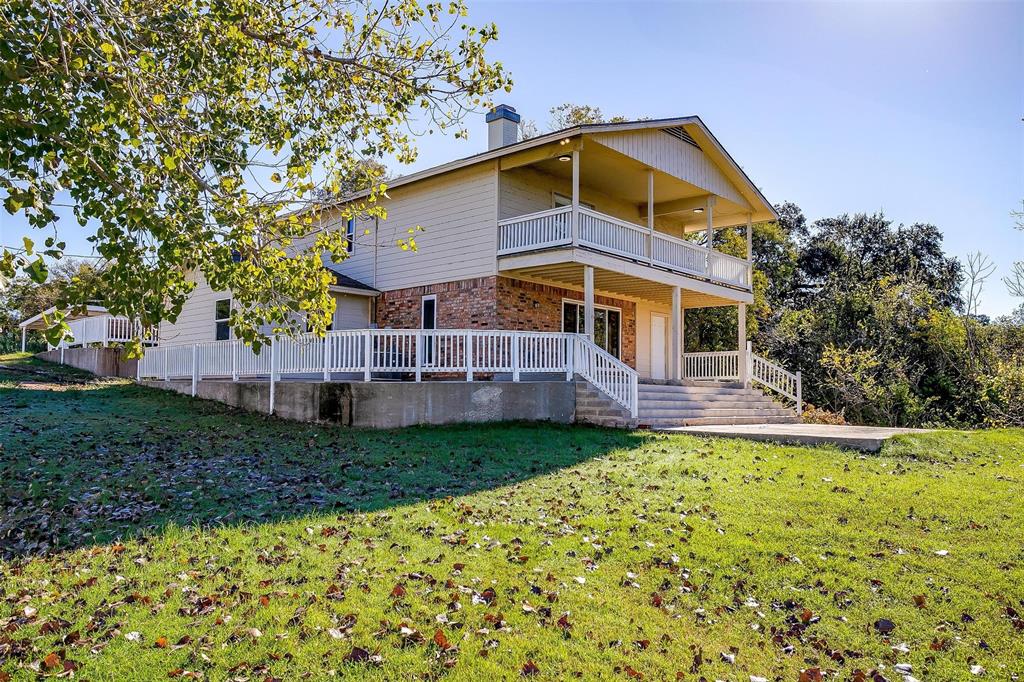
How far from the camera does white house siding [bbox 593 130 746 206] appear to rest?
58.4 ft

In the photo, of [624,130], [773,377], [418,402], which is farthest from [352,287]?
[773,377]

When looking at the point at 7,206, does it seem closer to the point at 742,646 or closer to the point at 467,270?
the point at 742,646

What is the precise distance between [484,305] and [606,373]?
4163 mm

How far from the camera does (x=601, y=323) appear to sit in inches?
850

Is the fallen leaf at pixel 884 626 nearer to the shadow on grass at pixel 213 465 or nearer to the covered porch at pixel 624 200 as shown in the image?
the shadow on grass at pixel 213 465

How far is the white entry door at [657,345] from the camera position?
23.5m

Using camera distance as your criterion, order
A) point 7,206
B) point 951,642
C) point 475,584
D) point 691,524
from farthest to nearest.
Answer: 1. point 691,524
2. point 475,584
3. point 951,642
4. point 7,206

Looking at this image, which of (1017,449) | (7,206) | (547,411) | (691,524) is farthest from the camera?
(547,411)

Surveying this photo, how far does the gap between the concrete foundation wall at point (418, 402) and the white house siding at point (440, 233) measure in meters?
4.15

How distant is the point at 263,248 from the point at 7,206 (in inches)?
101

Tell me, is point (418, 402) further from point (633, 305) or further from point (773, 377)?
point (773, 377)

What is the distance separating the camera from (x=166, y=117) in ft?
21.5

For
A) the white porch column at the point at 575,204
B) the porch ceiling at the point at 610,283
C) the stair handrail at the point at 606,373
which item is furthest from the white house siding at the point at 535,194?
the stair handrail at the point at 606,373

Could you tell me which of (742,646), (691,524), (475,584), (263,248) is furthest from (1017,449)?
(263,248)
